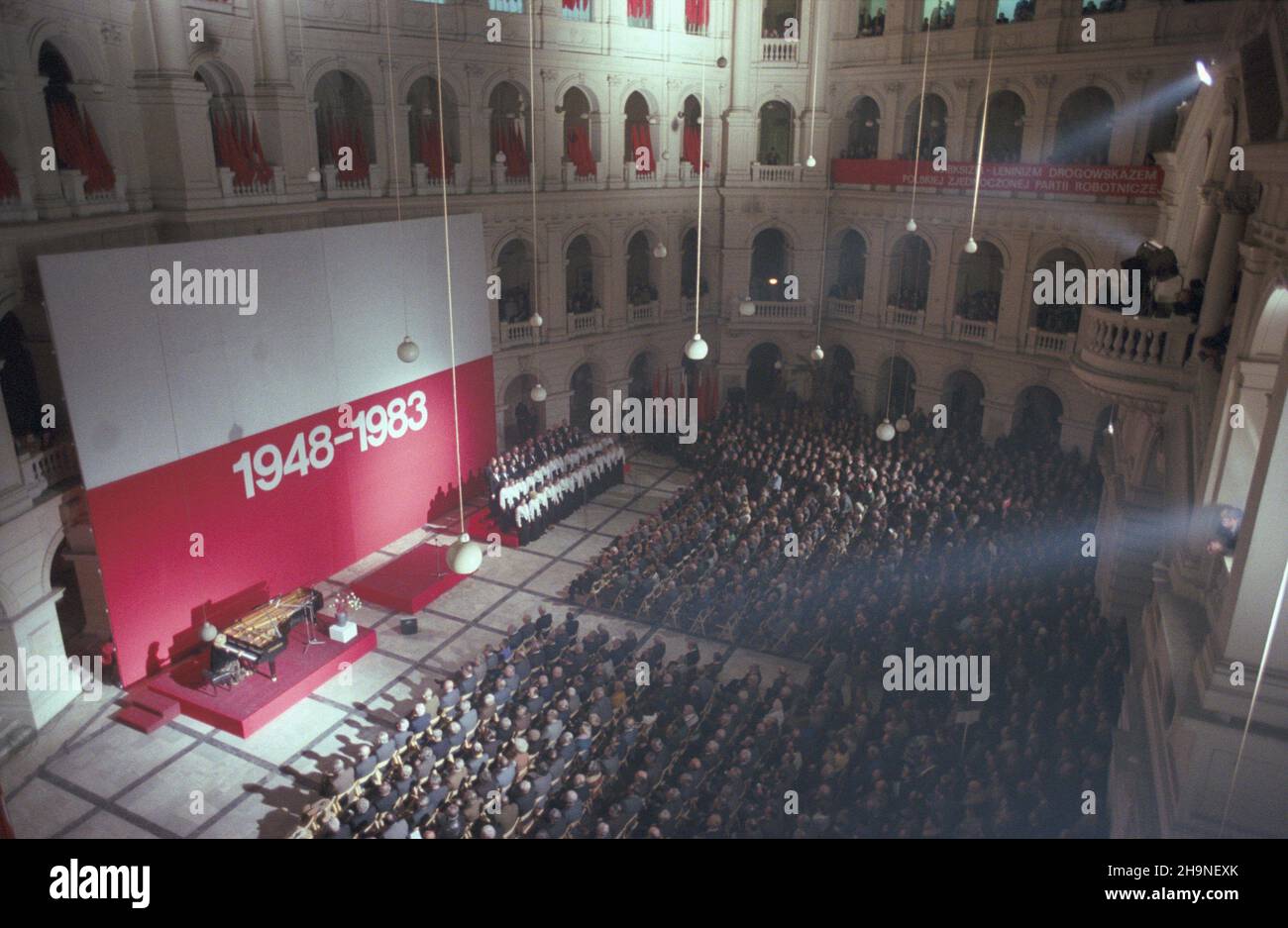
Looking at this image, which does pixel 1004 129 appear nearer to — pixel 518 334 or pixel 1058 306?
pixel 1058 306

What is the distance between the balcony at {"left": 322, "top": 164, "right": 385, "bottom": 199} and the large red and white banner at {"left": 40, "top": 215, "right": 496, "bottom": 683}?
176 centimetres

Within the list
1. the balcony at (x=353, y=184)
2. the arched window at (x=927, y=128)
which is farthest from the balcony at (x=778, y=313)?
the balcony at (x=353, y=184)

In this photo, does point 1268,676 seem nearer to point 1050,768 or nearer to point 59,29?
point 1050,768

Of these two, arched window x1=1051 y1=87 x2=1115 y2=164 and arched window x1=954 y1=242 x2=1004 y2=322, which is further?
arched window x1=954 y1=242 x2=1004 y2=322

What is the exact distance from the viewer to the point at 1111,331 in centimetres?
1310

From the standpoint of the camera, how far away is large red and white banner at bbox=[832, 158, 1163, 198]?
20.0 meters

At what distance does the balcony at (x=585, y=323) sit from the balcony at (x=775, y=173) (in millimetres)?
6312

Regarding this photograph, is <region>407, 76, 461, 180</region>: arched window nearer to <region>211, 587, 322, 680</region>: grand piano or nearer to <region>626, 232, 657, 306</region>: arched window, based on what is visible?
<region>626, 232, 657, 306</region>: arched window

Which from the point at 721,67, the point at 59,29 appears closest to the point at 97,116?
the point at 59,29

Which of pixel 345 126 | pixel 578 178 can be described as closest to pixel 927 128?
pixel 578 178

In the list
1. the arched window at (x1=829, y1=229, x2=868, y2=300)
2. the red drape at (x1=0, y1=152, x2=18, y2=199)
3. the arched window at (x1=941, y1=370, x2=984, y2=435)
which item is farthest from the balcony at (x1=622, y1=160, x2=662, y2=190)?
the red drape at (x1=0, y1=152, x2=18, y2=199)

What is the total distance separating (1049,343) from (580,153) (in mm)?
13465

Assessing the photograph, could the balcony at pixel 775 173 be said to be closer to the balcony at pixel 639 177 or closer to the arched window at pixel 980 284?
the balcony at pixel 639 177

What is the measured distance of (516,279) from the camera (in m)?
25.5
